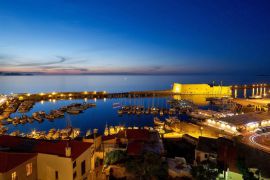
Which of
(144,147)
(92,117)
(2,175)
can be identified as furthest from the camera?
(92,117)

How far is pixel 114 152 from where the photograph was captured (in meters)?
14.4

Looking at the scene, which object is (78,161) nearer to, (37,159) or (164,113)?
Answer: (37,159)

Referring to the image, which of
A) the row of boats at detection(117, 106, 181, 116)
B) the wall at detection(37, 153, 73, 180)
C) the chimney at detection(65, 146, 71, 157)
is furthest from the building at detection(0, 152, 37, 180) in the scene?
the row of boats at detection(117, 106, 181, 116)

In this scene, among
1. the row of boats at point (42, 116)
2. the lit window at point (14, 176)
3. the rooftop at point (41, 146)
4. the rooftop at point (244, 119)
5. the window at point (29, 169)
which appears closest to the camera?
the lit window at point (14, 176)

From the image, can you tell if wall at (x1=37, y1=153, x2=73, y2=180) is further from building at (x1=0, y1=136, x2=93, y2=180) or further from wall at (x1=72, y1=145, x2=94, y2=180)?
wall at (x1=72, y1=145, x2=94, y2=180)

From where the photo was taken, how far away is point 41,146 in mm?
11727

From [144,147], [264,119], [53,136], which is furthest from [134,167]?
[264,119]

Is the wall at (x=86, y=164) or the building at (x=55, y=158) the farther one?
the wall at (x=86, y=164)

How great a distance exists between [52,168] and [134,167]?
161 inches

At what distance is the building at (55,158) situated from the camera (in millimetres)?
10898

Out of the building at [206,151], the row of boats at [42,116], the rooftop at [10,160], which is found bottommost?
the row of boats at [42,116]

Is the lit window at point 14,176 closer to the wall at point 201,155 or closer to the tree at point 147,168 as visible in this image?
the tree at point 147,168

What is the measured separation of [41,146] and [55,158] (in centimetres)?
135

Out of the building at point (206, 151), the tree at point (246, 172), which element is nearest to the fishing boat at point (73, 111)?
the building at point (206, 151)
